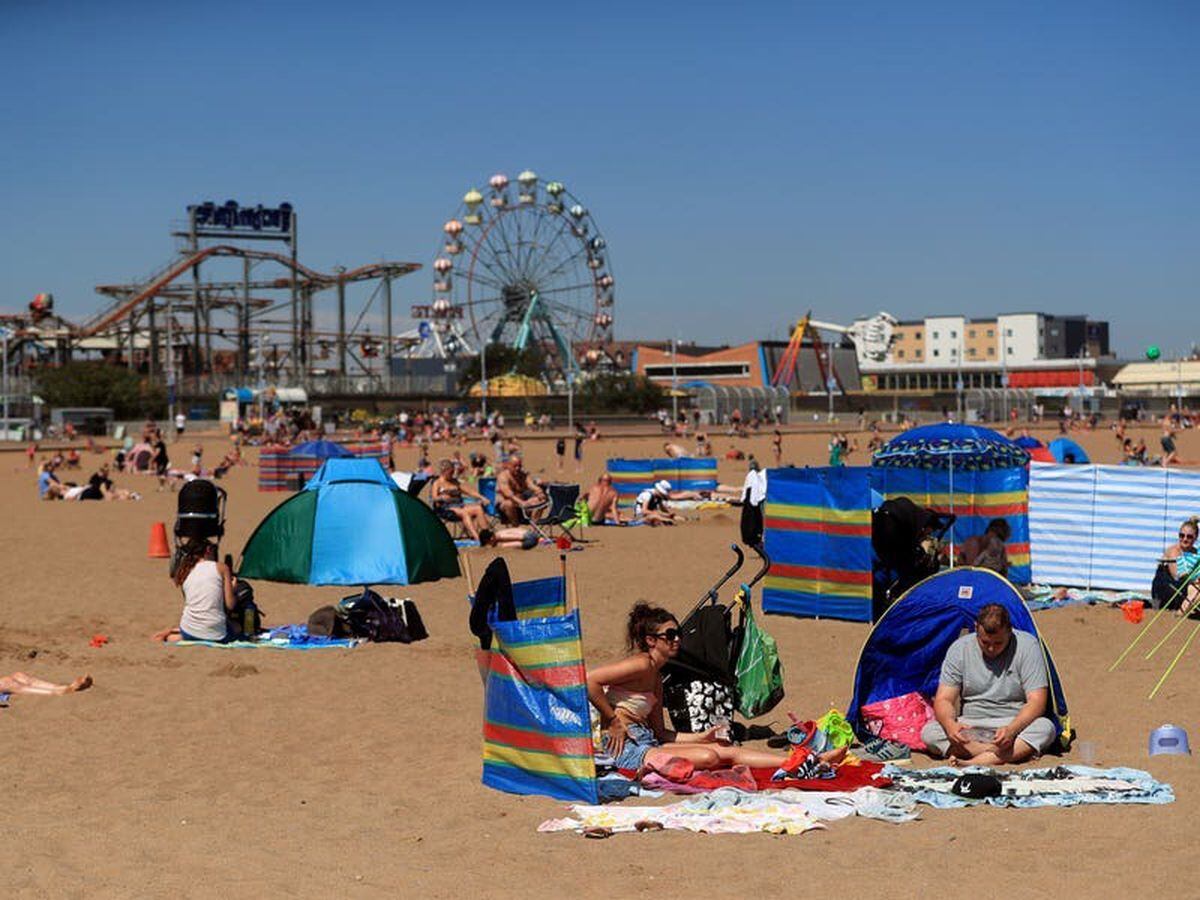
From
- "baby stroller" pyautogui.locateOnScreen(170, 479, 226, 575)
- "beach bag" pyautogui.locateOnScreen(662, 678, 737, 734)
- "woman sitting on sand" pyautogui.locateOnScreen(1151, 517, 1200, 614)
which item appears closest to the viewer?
"beach bag" pyautogui.locateOnScreen(662, 678, 737, 734)

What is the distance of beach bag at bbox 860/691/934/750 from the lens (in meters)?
7.36

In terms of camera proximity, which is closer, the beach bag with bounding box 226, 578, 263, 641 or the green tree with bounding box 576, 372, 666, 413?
the beach bag with bounding box 226, 578, 263, 641

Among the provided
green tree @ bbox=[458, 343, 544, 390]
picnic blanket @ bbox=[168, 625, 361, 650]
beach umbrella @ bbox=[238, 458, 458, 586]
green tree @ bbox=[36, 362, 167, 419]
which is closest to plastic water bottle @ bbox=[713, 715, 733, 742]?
picnic blanket @ bbox=[168, 625, 361, 650]

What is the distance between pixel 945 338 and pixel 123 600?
134340 mm

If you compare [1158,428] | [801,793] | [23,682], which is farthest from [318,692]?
[1158,428]

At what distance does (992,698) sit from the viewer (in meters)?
7.05

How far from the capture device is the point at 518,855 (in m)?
5.52

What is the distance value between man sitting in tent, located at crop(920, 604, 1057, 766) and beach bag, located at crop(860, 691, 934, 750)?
16cm

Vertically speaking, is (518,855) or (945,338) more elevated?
(945,338)

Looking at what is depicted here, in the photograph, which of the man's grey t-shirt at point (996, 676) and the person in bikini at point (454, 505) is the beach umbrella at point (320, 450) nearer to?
the person in bikini at point (454, 505)

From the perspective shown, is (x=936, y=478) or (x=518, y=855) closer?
(x=518, y=855)

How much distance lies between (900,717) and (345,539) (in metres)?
7.19

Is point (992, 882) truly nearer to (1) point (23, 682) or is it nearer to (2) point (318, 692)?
(2) point (318, 692)

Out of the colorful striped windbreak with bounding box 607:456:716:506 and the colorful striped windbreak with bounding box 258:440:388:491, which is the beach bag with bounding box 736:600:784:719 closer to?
the colorful striped windbreak with bounding box 607:456:716:506
